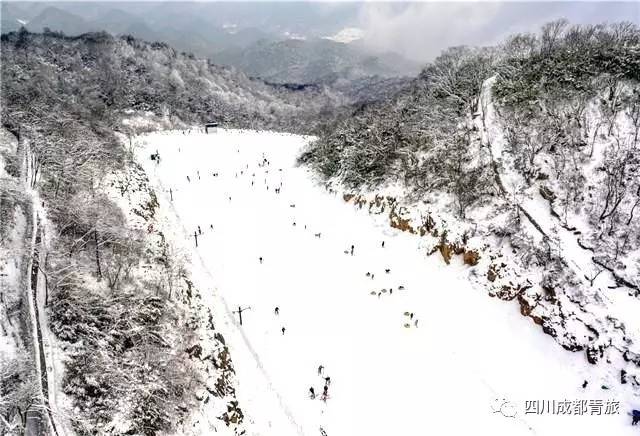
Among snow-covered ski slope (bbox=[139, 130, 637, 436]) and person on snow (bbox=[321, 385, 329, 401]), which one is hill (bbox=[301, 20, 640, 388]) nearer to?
snow-covered ski slope (bbox=[139, 130, 637, 436])

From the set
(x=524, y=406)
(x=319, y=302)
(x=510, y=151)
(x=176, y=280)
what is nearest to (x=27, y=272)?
(x=176, y=280)

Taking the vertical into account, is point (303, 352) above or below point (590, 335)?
below

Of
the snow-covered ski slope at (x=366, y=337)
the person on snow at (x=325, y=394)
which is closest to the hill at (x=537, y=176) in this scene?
the snow-covered ski slope at (x=366, y=337)

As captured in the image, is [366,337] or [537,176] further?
[537,176]

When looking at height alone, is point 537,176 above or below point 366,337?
above

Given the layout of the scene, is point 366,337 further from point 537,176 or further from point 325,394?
point 537,176

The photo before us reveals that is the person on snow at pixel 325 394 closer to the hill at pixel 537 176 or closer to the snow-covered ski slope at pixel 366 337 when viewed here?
the snow-covered ski slope at pixel 366 337

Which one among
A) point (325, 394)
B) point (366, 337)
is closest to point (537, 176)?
point (366, 337)

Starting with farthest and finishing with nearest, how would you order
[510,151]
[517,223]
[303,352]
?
[510,151]
[517,223]
[303,352]

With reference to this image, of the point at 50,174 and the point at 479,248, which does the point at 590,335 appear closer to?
the point at 479,248
